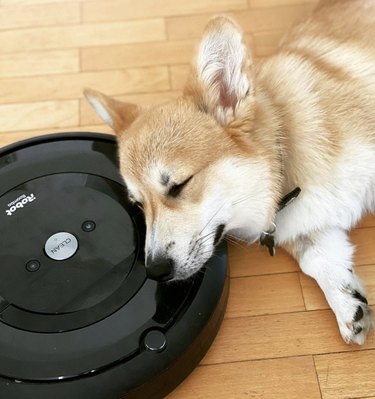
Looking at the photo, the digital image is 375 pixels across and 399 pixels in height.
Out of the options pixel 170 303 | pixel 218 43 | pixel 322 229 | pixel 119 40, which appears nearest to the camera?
pixel 218 43

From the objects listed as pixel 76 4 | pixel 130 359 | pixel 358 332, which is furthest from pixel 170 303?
pixel 76 4

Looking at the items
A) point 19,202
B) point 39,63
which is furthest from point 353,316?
point 39,63

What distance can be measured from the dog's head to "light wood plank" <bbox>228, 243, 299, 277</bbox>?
0.26 m

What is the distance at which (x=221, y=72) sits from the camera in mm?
1360

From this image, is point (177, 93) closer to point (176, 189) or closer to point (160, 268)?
point (176, 189)

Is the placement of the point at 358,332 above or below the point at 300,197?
below

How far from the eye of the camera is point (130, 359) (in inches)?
52.6

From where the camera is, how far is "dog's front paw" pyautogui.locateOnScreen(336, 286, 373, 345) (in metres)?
1.43

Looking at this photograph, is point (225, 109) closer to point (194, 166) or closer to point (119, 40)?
point (194, 166)

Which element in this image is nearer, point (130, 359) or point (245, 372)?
point (130, 359)

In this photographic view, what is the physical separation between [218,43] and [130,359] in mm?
770

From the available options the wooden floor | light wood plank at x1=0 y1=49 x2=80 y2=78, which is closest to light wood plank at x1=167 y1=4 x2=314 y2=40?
the wooden floor

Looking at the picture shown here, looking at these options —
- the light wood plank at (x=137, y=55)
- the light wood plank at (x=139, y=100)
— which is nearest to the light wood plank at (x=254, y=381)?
the light wood plank at (x=139, y=100)

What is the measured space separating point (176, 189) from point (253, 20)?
1154 mm
